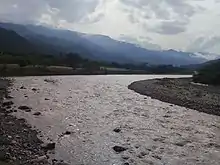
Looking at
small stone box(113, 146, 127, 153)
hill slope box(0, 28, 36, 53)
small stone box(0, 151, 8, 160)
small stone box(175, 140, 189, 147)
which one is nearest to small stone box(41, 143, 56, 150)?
small stone box(0, 151, 8, 160)

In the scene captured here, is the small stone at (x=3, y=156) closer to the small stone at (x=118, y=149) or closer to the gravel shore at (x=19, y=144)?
the gravel shore at (x=19, y=144)

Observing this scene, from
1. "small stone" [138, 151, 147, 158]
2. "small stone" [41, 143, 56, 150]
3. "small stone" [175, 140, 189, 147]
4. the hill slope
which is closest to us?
"small stone" [138, 151, 147, 158]

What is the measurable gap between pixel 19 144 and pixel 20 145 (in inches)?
8.5

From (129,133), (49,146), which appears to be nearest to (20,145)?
(49,146)

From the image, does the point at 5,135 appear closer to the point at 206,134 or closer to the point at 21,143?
the point at 21,143

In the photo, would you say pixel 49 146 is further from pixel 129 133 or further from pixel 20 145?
pixel 129 133

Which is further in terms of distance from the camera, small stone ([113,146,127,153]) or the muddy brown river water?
small stone ([113,146,127,153])

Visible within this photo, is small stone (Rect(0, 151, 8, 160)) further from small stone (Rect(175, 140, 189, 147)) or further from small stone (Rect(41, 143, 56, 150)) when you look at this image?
small stone (Rect(175, 140, 189, 147))

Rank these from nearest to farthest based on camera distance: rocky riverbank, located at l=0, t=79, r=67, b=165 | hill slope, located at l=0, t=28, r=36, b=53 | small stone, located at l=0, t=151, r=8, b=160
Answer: small stone, located at l=0, t=151, r=8, b=160
rocky riverbank, located at l=0, t=79, r=67, b=165
hill slope, located at l=0, t=28, r=36, b=53

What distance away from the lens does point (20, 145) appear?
15.8 metres

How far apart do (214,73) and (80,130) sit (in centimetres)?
5860

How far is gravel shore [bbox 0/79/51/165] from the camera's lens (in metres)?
13.3

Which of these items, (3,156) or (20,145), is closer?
(3,156)

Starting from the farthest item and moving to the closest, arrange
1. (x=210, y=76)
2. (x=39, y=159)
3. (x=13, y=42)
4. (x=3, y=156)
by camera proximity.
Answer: (x=13, y=42) < (x=210, y=76) < (x=39, y=159) < (x=3, y=156)
